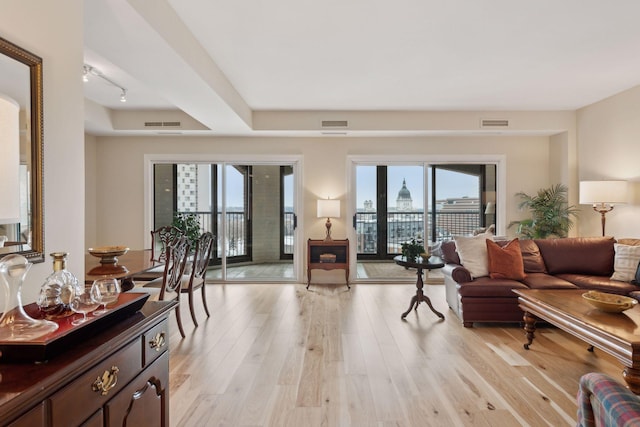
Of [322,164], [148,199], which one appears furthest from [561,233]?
[148,199]

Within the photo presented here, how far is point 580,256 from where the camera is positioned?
436 centimetres

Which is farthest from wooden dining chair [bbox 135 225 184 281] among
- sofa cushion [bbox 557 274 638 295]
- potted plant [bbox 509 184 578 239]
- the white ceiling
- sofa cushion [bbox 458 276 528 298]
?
potted plant [bbox 509 184 578 239]

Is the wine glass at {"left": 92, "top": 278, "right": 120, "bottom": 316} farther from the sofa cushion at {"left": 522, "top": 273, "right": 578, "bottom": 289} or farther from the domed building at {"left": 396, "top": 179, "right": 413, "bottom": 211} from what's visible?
the domed building at {"left": 396, "top": 179, "right": 413, "bottom": 211}

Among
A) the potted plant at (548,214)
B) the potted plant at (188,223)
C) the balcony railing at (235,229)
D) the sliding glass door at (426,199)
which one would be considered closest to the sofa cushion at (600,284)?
the potted plant at (548,214)

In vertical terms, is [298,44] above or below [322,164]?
above

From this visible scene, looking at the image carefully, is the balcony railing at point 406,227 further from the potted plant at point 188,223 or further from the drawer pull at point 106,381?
the drawer pull at point 106,381

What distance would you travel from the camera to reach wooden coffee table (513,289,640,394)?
2.18 metres

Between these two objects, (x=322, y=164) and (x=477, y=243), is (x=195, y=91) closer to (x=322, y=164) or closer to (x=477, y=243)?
(x=322, y=164)

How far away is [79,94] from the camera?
66.6 inches

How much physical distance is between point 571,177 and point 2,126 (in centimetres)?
661

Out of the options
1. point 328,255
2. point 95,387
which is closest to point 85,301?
point 95,387

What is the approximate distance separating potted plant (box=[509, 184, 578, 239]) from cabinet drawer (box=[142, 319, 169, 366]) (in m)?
5.82

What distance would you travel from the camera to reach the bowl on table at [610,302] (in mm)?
2631

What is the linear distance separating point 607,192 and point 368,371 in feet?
12.9
